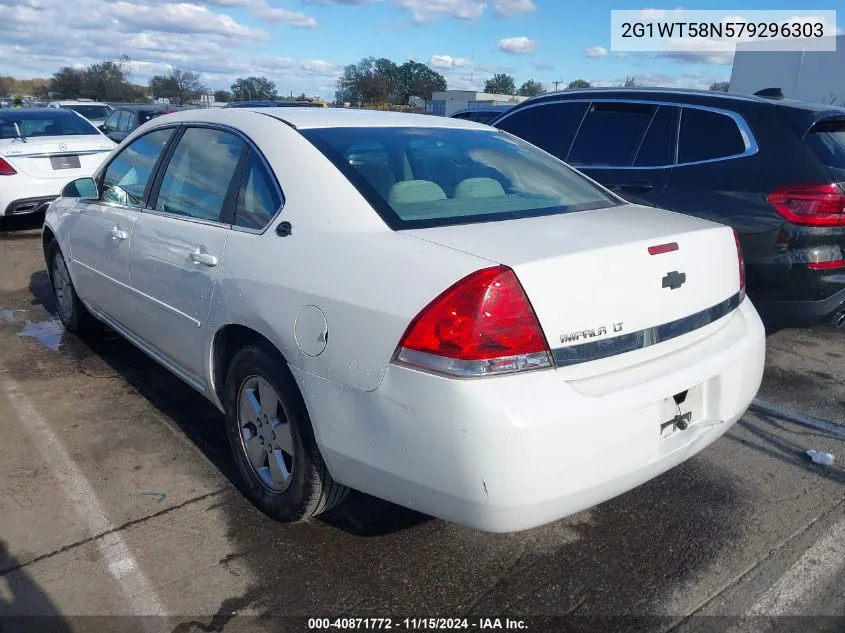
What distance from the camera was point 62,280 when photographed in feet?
16.8

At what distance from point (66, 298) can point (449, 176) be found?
11.3 ft

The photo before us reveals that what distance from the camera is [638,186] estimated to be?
4816mm

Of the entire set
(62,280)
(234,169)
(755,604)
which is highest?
(234,169)

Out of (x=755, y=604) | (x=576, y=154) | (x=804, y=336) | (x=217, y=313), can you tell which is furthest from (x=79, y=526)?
(x=804, y=336)

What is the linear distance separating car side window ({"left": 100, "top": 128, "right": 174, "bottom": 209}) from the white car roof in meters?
0.19

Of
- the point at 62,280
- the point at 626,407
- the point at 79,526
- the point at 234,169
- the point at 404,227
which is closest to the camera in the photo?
the point at 626,407

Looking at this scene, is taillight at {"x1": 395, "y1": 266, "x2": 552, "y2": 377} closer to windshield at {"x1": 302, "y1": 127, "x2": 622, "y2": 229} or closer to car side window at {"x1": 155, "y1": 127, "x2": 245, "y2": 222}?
windshield at {"x1": 302, "y1": 127, "x2": 622, "y2": 229}

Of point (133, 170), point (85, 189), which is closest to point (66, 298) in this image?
point (85, 189)

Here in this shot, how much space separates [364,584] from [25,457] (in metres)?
1.95

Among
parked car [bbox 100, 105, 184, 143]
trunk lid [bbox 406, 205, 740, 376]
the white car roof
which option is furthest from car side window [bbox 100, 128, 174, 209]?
parked car [bbox 100, 105, 184, 143]

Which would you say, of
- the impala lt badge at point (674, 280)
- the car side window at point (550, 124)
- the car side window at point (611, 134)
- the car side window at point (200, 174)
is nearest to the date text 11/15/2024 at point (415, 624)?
the impala lt badge at point (674, 280)

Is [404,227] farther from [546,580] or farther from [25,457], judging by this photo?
[25,457]

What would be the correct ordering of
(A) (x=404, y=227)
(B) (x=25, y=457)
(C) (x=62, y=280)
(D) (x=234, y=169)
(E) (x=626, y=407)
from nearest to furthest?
(E) (x=626, y=407)
(A) (x=404, y=227)
(D) (x=234, y=169)
(B) (x=25, y=457)
(C) (x=62, y=280)

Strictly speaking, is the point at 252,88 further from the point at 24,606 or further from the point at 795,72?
the point at 24,606
